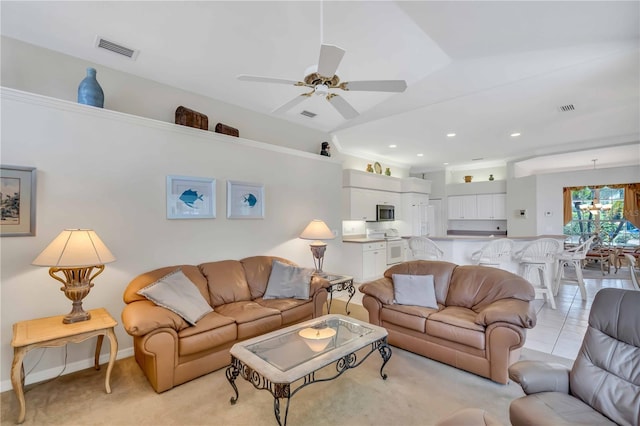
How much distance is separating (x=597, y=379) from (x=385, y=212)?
5.75m

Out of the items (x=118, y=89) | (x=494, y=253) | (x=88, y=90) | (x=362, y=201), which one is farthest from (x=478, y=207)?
(x=88, y=90)

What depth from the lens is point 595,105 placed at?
163 inches

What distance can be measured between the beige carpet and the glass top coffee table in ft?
0.42

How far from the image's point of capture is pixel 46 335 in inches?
82.0

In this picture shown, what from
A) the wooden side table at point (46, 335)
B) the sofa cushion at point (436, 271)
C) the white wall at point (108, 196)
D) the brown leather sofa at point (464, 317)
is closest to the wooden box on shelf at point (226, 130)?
the white wall at point (108, 196)

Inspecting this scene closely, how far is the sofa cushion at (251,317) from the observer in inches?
109

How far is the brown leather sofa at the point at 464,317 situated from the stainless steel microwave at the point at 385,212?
3442 mm

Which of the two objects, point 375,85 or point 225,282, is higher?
point 375,85

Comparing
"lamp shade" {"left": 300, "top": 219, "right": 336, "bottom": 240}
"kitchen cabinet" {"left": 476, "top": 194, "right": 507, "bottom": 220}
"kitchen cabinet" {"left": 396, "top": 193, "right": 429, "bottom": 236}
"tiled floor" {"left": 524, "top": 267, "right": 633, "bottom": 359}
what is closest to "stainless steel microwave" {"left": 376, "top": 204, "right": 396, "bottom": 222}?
"kitchen cabinet" {"left": 396, "top": 193, "right": 429, "bottom": 236}

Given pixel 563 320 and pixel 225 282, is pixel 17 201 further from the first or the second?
pixel 563 320

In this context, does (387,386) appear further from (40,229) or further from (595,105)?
(595,105)

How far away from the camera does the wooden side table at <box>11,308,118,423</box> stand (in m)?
1.96

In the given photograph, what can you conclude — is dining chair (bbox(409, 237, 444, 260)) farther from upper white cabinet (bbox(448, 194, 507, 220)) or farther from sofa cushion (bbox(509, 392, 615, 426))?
upper white cabinet (bbox(448, 194, 507, 220))

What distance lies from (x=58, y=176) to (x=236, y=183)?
181 cm
